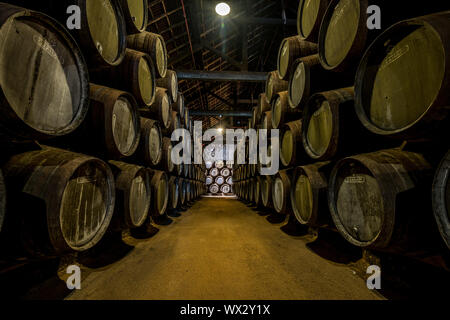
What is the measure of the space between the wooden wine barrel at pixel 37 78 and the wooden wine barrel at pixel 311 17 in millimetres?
2791

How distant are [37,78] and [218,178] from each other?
14955 millimetres

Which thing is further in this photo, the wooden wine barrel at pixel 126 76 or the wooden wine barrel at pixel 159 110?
the wooden wine barrel at pixel 159 110

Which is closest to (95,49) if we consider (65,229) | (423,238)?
(65,229)

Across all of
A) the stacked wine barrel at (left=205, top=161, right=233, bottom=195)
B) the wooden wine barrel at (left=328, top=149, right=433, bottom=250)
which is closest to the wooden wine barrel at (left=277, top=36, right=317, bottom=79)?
the wooden wine barrel at (left=328, top=149, right=433, bottom=250)

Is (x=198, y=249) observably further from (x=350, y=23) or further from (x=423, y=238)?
(x=350, y=23)

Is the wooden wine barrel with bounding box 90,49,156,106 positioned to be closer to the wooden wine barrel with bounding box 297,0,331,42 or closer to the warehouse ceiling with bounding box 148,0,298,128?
the wooden wine barrel with bounding box 297,0,331,42

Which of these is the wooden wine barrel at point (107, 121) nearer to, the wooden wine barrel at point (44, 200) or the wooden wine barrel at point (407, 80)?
the wooden wine barrel at point (44, 200)

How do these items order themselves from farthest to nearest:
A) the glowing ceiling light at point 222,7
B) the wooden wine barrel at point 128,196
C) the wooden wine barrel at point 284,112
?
the glowing ceiling light at point 222,7 < the wooden wine barrel at point 284,112 < the wooden wine barrel at point 128,196

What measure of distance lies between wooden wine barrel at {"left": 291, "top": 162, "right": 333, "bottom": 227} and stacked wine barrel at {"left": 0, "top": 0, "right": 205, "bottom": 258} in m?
2.25

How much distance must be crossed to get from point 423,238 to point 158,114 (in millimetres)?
3926

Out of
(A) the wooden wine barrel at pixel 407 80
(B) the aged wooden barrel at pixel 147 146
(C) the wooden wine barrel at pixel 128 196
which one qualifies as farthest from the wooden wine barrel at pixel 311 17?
(C) the wooden wine barrel at pixel 128 196

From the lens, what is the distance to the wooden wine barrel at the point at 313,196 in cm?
238

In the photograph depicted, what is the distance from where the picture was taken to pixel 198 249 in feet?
8.17

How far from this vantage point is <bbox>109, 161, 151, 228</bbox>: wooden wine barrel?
2.33 m
